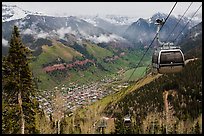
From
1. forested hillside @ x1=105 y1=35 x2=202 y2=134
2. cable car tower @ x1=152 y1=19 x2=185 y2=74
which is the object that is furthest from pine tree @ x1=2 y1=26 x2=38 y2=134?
forested hillside @ x1=105 y1=35 x2=202 y2=134

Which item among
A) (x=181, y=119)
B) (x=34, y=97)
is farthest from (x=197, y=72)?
(x=34, y=97)

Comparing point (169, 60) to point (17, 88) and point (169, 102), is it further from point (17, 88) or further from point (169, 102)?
point (169, 102)

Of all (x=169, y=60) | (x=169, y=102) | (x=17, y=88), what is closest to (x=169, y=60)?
(x=169, y=60)

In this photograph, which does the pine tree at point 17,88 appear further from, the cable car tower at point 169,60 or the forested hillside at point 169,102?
the forested hillside at point 169,102

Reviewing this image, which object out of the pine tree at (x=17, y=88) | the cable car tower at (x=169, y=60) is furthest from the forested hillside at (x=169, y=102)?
the cable car tower at (x=169, y=60)

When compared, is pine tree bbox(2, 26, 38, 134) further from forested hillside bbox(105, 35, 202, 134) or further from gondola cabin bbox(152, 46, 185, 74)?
forested hillside bbox(105, 35, 202, 134)

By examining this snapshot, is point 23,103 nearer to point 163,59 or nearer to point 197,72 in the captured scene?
point 163,59
